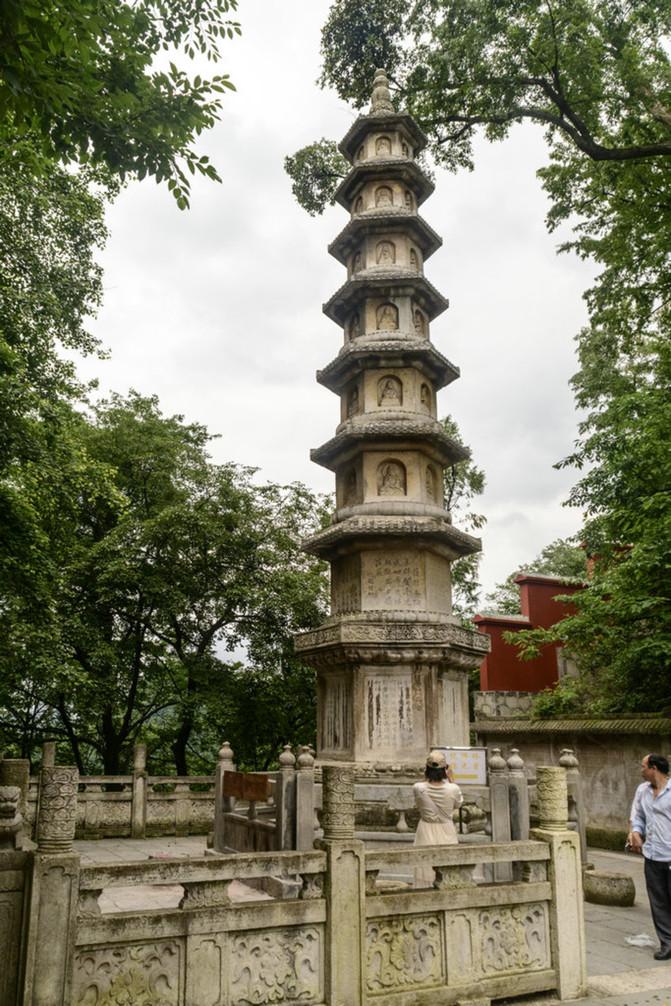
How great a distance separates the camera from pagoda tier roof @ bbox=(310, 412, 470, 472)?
561 inches

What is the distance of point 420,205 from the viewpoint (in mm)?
17266

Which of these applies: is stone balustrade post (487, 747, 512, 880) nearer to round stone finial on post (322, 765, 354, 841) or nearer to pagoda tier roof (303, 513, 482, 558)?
round stone finial on post (322, 765, 354, 841)

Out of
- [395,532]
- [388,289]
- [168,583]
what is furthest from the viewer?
[168,583]

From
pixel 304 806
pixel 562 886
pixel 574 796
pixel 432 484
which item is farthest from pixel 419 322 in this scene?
pixel 562 886

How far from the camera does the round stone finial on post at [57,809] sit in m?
4.61

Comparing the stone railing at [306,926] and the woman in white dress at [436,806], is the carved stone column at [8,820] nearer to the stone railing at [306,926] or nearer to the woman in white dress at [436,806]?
the stone railing at [306,926]

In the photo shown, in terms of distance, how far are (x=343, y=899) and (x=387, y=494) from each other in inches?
380

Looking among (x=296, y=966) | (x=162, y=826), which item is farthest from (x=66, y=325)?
(x=296, y=966)

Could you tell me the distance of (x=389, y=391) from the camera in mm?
15164

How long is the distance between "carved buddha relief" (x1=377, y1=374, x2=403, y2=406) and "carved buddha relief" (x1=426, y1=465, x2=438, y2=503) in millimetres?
1440

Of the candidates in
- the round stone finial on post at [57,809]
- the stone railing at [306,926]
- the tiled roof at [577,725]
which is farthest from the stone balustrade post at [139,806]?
the round stone finial on post at [57,809]

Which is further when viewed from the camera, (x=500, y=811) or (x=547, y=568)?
(x=547, y=568)

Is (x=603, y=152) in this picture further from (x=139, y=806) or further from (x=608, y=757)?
(x=139, y=806)

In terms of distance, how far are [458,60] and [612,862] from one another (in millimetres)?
13463
